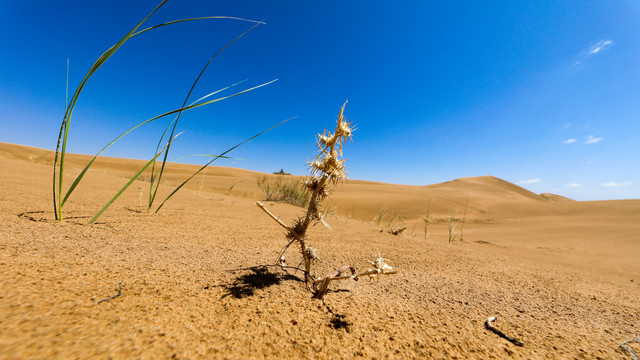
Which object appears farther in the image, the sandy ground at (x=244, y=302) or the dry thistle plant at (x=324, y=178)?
the dry thistle plant at (x=324, y=178)

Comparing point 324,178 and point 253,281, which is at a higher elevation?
point 324,178

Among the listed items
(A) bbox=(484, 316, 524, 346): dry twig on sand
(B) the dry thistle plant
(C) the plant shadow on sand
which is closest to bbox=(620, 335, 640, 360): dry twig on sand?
(A) bbox=(484, 316, 524, 346): dry twig on sand

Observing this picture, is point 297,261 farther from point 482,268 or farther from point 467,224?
point 467,224

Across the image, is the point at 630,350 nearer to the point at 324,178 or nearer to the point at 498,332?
the point at 498,332

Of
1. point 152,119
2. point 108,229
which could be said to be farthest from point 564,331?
point 108,229

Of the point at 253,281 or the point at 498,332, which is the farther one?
the point at 253,281

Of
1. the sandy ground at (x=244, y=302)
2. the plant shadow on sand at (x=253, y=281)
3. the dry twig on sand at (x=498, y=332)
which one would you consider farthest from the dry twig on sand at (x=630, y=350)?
the plant shadow on sand at (x=253, y=281)

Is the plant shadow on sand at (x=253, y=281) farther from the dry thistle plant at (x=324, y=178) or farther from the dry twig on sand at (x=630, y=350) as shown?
the dry twig on sand at (x=630, y=350)

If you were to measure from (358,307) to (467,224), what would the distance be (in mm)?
7384

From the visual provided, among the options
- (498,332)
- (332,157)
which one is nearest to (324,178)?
(332,157)

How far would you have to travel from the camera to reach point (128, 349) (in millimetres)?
449

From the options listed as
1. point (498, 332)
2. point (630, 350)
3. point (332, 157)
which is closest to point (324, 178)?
point (332, 157)

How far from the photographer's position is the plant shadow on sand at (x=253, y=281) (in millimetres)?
782

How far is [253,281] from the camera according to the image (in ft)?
2.91
